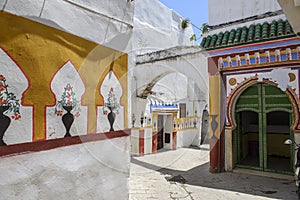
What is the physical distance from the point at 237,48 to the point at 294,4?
3162 millimetres

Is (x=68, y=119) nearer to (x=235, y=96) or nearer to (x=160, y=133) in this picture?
(x=235, y=96)

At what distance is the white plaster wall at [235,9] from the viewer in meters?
5.73

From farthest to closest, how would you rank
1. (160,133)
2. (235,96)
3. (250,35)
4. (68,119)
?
(160,133) < (235,96) < (250,35) < (68,119)

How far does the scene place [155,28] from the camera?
1169 centimetres

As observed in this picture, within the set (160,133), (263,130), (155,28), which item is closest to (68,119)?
(263,130)

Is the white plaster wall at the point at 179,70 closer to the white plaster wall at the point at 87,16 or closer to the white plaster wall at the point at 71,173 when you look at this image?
the white plaster wall at the point at 87,16

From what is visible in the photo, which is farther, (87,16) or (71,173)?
(87,16)

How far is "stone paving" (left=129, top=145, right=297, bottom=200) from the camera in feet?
14.7

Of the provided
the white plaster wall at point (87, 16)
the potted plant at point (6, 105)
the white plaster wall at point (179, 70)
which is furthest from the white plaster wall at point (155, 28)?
the potted plant at point (6, 105)

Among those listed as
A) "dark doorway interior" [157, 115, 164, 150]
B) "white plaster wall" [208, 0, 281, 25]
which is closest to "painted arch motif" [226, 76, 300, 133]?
"white plaster wall" [208, 0, 281, 25]

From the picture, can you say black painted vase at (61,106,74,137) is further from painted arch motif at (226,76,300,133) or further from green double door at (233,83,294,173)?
green double door at (233,83,294,173)

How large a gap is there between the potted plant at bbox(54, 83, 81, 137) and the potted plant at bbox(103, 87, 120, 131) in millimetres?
356

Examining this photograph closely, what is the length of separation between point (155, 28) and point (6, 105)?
10.8m

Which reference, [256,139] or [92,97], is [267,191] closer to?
[256,139]
